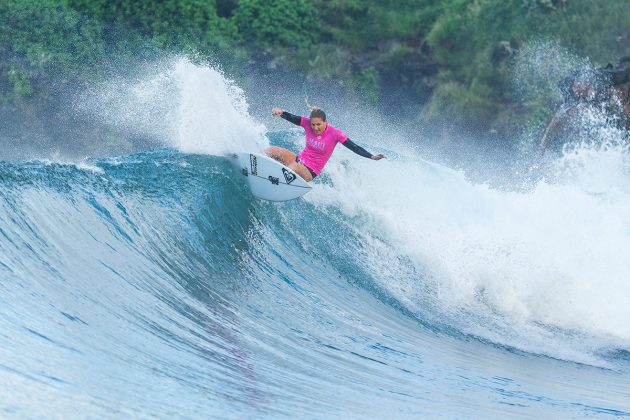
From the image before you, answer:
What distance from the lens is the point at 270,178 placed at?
11234 millimetres

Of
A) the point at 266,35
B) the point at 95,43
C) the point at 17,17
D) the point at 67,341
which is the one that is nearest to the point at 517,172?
the point at 266,35

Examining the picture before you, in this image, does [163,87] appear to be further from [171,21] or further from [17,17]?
[17,17]

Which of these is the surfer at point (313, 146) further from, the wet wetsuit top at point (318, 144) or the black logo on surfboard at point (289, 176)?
the black logo on surfboard at point (289, 176)

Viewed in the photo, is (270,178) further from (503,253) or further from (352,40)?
(352,40)

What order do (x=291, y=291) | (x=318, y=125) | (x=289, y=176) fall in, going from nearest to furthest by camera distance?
(x=291, y=291) → (x=318, y=125) → (x=289, y=176)

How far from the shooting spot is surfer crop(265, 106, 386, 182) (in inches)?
427

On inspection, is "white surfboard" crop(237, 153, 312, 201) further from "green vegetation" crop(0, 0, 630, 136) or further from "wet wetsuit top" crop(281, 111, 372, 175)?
"green vegetation" crop(0, 0, 630, 136)

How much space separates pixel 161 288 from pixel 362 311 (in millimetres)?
2371

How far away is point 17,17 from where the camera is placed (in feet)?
74.7

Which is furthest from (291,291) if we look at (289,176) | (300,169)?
(300,169)

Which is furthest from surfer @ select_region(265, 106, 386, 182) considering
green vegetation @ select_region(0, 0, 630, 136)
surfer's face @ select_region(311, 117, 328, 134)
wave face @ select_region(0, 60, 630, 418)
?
green vegetation @ select_region(0, 0, 630, 136)

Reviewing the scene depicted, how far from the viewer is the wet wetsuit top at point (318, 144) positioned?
1093 cm

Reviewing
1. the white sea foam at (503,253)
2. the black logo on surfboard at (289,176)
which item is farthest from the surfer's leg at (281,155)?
the white sea foam at (503,253)

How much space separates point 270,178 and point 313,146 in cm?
66
